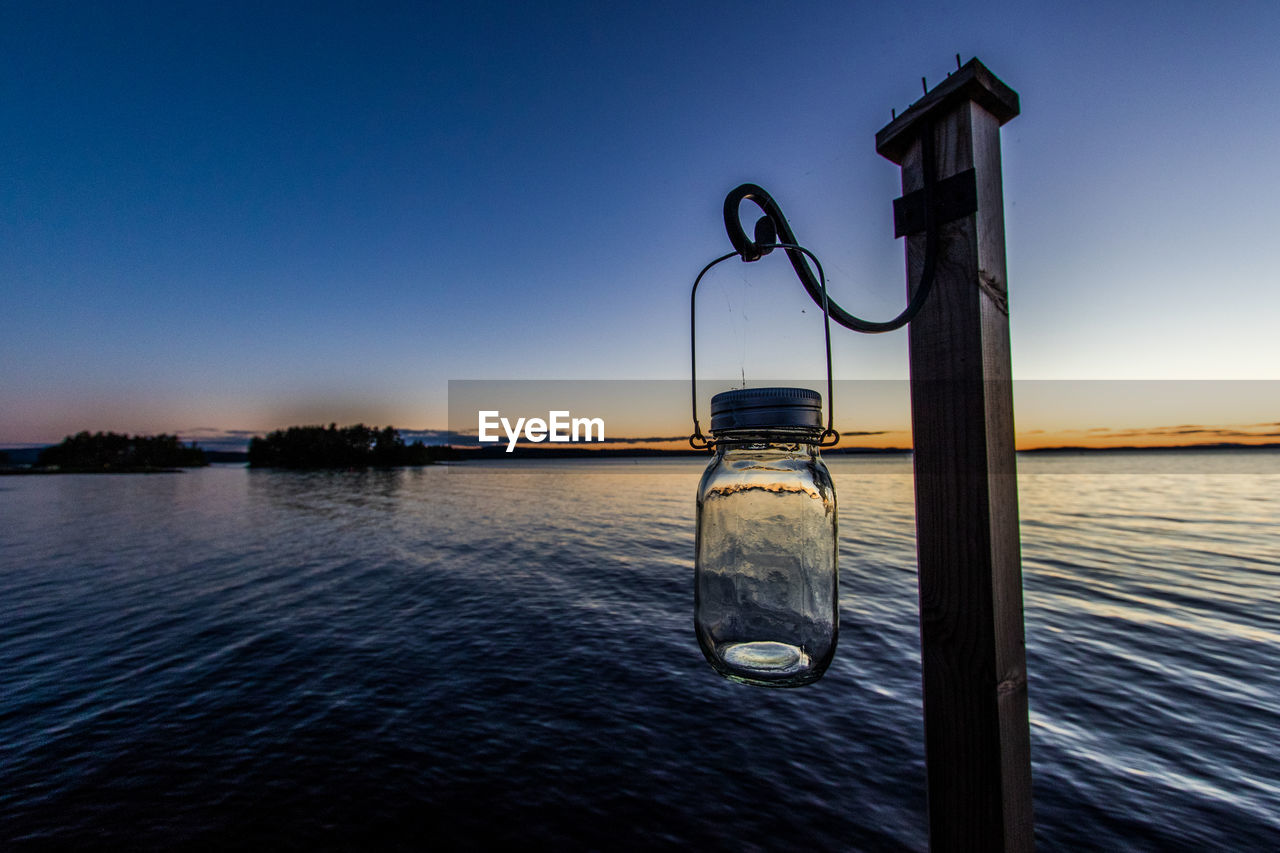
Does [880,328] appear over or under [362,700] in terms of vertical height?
over

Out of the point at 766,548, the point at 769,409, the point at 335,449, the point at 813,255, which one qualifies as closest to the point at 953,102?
the point at 813,255

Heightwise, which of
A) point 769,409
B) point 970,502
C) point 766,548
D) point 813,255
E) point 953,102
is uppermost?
point 953,102

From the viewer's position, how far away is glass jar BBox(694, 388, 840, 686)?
1138mm

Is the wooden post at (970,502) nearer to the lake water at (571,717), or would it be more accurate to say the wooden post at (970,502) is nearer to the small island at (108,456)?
the lake water at (571,717)

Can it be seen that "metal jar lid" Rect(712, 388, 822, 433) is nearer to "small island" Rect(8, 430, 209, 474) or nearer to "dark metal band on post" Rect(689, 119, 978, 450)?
"dark metal band on post" Rect(689, 119, 978, 450)

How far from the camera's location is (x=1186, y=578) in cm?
1037

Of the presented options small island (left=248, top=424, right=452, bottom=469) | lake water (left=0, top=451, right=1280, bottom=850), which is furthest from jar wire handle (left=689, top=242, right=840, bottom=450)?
small island (left=248, top=424, right=452, bottom=469)

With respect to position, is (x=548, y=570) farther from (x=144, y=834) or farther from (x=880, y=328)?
(x=880, y=328)

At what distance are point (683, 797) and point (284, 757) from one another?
3614 mm

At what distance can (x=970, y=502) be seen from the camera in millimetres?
1230

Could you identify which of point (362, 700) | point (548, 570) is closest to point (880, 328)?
point (362, 700)

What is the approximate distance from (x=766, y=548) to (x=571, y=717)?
198 inches

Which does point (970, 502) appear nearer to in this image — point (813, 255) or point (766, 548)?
point (766, 548)

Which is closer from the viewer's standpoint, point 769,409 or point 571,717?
point 769,409
